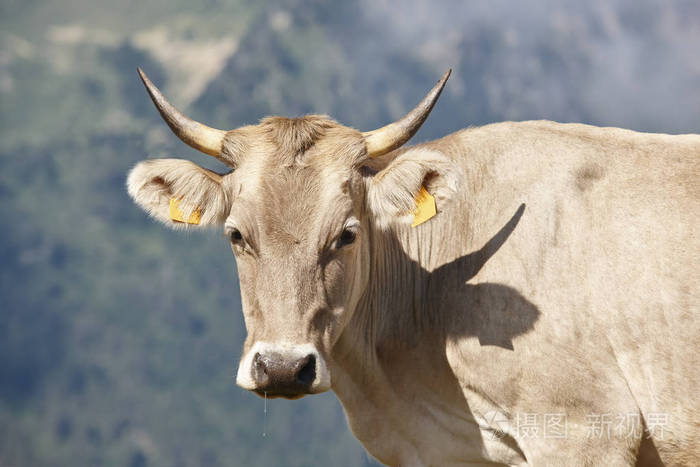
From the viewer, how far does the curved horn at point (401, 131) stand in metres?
5.64

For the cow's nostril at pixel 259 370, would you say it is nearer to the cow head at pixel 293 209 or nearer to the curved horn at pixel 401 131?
the cow head at pixel 293 209

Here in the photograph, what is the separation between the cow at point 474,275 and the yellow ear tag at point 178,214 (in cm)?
1

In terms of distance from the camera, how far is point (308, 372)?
16.0 feet

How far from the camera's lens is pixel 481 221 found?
603 cm

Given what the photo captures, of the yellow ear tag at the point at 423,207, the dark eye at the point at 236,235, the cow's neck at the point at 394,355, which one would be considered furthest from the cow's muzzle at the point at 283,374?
the yellow ear tag at the point at 423,207

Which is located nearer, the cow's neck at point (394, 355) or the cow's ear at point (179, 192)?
the cow's ear at point (179, 192)

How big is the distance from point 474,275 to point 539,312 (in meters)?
0.57

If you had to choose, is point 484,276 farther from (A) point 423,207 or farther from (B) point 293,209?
(B) point 293,209

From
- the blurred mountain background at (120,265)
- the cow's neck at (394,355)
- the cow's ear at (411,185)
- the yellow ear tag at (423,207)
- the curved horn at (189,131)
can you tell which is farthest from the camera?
the blurred mountain background at (120,265)

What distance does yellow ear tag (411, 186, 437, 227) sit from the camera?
5699 millimetres

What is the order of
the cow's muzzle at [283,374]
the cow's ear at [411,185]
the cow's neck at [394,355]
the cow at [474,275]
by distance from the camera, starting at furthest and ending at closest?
the cow's neck at [394,355] → the cow's ear at [411,185] → the cow at [474,275] → the cow's muzzle at [283,374]

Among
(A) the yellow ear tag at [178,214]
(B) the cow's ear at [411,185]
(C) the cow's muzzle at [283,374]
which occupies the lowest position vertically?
(C) the cow's muzzle at [283,374]

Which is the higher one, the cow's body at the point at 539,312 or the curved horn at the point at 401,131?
the curved horn at the point at 401,131

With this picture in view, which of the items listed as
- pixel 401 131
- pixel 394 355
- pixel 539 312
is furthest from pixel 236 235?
pixel 539 312
